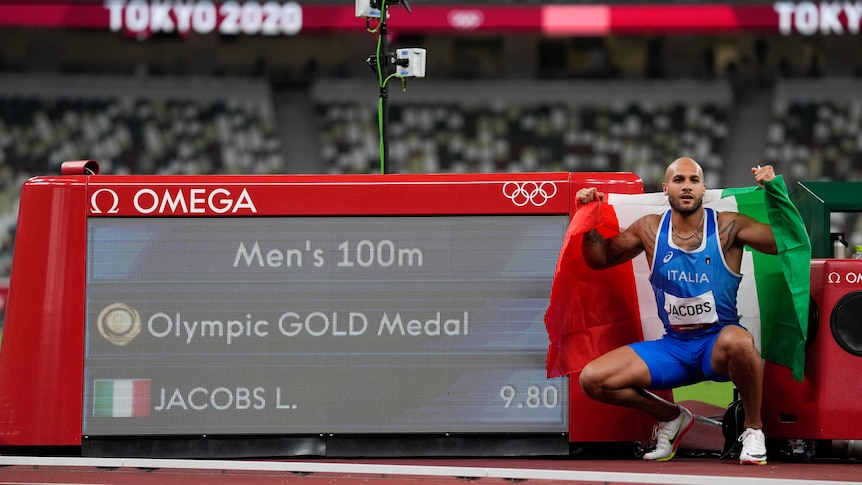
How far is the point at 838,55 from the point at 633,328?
20844mm

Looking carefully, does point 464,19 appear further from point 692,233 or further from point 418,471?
point 418,471

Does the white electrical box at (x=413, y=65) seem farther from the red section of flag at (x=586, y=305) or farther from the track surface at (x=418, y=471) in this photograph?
the track surface at (x=418, y=471)

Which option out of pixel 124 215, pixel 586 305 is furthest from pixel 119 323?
pixel 586 305

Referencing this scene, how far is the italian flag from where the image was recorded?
16.8ft

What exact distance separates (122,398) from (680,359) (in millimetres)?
2604

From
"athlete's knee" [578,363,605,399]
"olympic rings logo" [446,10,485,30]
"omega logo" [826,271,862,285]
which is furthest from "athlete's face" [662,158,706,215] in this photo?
"olympic rings logo" [446,10,485,30]

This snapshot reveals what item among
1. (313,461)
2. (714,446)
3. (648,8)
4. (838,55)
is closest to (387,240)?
(313,461)

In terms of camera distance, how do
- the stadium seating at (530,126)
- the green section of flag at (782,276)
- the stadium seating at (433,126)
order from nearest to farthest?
1. the green section of flag at (782,276)
2. the stadium seating at (433,126)
3. the stadium seating at (530,126)

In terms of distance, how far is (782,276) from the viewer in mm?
5375

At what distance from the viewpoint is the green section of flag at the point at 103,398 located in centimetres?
540

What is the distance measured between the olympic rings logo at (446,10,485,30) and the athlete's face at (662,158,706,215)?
17.7 m

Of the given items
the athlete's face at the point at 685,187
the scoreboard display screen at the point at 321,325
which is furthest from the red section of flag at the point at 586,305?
the athlete's face at the point at 685,187

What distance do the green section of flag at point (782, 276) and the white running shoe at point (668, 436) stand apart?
51 cm

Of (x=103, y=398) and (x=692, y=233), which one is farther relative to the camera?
(x=103, y=398)
